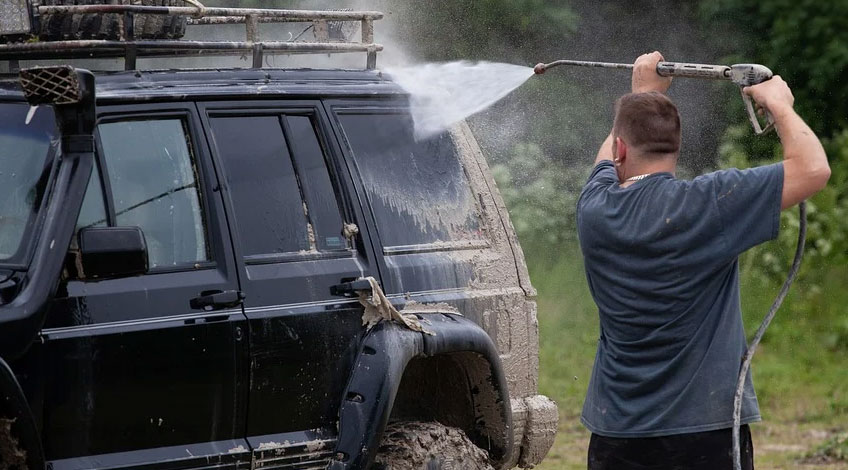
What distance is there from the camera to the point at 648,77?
170 inches

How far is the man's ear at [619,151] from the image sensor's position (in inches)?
158

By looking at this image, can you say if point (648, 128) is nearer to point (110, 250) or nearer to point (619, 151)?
point (619, 151)

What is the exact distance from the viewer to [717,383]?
388 centimetres

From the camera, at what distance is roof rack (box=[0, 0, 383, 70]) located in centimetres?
479

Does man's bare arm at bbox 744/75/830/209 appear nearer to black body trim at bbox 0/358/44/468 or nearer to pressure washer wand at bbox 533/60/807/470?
pressure washer wand at bbox 533/60/807/470

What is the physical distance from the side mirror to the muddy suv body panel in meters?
0.12

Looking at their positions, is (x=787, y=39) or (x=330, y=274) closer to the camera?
(x=330, y=274)

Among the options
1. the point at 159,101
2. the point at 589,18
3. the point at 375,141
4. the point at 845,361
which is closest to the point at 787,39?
the point at 589,18

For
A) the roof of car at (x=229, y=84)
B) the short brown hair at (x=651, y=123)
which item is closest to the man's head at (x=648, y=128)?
the short brown hair at (x=651, y=123)

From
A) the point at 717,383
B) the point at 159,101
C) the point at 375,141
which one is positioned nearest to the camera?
the point at 717,383

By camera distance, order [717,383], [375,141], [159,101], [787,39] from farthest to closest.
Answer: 1. [787,39]
2. [375,141]
3. [159,101]
4. [717,383]

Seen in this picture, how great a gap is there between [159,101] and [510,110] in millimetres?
8405

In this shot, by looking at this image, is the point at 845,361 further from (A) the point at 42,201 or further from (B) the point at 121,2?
(A) the point at 42,201

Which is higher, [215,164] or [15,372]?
[215,164]
